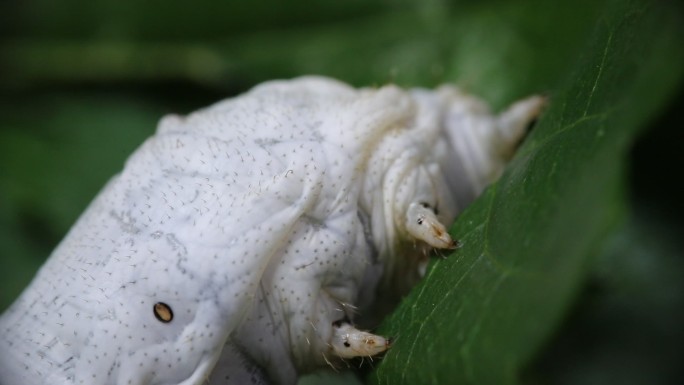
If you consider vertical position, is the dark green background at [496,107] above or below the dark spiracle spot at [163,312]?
above

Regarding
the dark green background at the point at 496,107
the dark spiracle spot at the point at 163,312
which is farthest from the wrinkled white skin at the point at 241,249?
the dark green background at the point at 496,107

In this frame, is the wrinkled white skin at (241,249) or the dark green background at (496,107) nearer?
the dark green background at (496,107)

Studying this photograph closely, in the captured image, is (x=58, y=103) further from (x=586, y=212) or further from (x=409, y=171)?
(x=586, y=212)

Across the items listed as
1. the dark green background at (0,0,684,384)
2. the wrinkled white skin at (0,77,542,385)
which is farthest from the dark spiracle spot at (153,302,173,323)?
the dark green background at (0,0,684,384)

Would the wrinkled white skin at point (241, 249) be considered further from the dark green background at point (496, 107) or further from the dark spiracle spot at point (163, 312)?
the dark green background at point (496, 107)

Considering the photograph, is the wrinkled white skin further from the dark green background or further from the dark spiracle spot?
the dark green background

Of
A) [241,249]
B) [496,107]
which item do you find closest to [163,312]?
[241,249]

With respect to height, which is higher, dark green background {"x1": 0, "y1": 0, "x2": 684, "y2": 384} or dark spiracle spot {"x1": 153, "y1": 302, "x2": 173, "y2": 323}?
dark green background {"x1": 0, "y1": 0, "x2": 684, "y2": 384}

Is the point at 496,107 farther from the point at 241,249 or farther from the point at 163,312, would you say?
the point at 163,312
